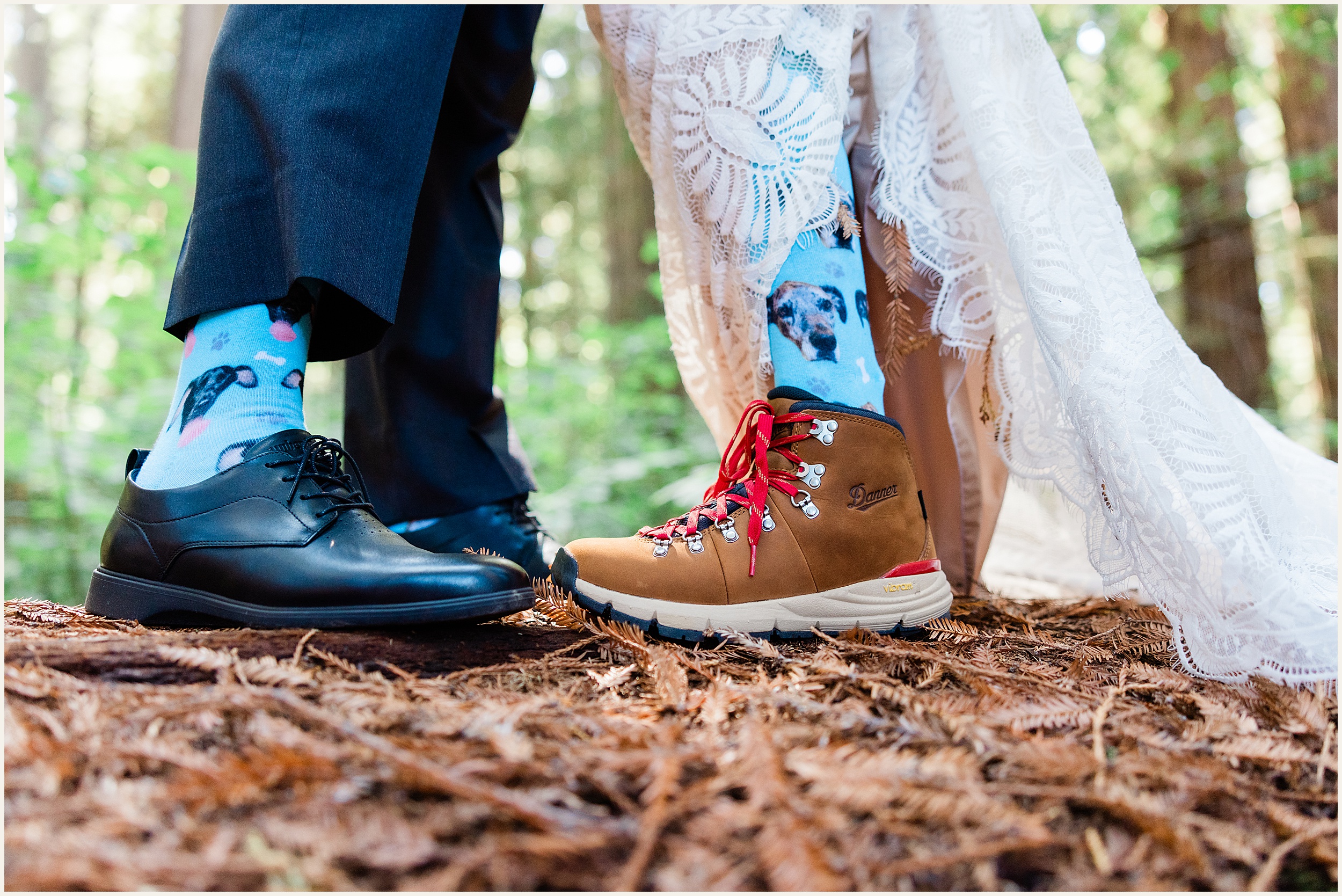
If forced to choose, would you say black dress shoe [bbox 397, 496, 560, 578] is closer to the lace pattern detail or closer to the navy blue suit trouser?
the navy blue suit trouser

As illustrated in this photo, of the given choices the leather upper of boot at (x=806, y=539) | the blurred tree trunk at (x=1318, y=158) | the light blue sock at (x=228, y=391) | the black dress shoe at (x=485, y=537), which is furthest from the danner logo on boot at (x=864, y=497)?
the blurred tree trunk at (x=1318, y=158)

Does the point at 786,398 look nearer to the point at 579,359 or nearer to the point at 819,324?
the point at 819,324

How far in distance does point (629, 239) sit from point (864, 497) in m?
3.50

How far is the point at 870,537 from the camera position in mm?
949

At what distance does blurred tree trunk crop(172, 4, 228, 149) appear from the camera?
3777 mm

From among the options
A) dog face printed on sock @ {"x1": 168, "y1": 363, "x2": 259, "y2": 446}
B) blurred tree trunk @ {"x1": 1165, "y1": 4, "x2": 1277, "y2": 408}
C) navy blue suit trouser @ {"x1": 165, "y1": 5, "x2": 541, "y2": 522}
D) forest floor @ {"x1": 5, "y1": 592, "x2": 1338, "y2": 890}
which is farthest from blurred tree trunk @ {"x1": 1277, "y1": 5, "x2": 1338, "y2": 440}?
dog face printed on sock @ {"x1": 168, "y1": 363, "x2": 259, "y2": 446}

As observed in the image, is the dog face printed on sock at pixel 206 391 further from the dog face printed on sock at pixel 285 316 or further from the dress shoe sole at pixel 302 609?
the dress shoe sole at pixel 302 609

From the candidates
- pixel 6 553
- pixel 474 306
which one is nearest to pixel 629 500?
pixel 474 306

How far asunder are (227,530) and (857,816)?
72cm

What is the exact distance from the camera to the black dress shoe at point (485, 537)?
4.34ft

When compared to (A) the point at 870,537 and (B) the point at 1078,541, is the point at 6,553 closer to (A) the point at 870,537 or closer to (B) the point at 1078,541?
(A) the point at 870,537

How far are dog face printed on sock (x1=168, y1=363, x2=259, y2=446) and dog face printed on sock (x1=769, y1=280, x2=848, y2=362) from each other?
70 centimetres

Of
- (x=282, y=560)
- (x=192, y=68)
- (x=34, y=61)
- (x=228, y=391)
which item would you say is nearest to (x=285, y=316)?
(x=228, y=391)

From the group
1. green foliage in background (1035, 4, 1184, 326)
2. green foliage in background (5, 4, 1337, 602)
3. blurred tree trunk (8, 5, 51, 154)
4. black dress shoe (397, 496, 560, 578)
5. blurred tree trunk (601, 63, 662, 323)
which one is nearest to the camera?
black dress shoe (397, 496, 560, 578)
